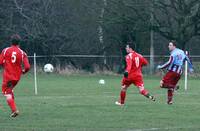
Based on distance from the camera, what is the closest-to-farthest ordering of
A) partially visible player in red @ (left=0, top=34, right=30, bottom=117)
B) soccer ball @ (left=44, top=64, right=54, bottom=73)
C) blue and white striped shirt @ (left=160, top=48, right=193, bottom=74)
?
partially visible player in red @ (left=0, top=34, right=30, bottom=117)
blue and white striped shirt @ (left=160, top=48, right=193, bottom=74)
soccer ball @ (left=44, top=64, right=54, bottom=73)

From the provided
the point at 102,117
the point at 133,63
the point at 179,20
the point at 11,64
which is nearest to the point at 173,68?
the point at 133,63

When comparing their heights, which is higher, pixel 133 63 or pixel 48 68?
pixel 133 63

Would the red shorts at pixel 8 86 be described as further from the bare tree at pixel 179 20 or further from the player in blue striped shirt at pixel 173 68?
the bare tree at pixel 179 20

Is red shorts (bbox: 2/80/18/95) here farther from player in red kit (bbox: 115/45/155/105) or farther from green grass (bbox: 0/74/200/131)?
player in red kit (bbox: 115/45/155/105)

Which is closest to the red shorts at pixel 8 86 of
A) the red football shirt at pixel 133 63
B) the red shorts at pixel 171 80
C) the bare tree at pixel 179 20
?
the red football shirt at pixel 133 63

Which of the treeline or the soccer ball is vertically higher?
the treeline

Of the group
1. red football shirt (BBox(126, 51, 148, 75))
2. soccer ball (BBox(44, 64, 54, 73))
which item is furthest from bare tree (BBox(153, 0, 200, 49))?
red football shirt (BBox(126, 51, 148, 75))

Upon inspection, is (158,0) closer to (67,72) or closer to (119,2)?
(119,2)

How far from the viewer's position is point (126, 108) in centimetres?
1858

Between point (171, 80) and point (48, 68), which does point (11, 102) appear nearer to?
Result: point (171, 80)

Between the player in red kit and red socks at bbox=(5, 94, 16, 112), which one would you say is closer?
red socks at bbox=(5, 94, 16, 112)

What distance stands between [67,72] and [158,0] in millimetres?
7658

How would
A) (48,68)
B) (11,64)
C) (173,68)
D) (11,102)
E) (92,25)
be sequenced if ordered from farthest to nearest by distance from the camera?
(92,25) → (48,68) → (173,68) → (11,64) → (11,102)

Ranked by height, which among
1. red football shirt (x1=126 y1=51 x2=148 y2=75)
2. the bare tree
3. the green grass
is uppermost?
the bare tree
